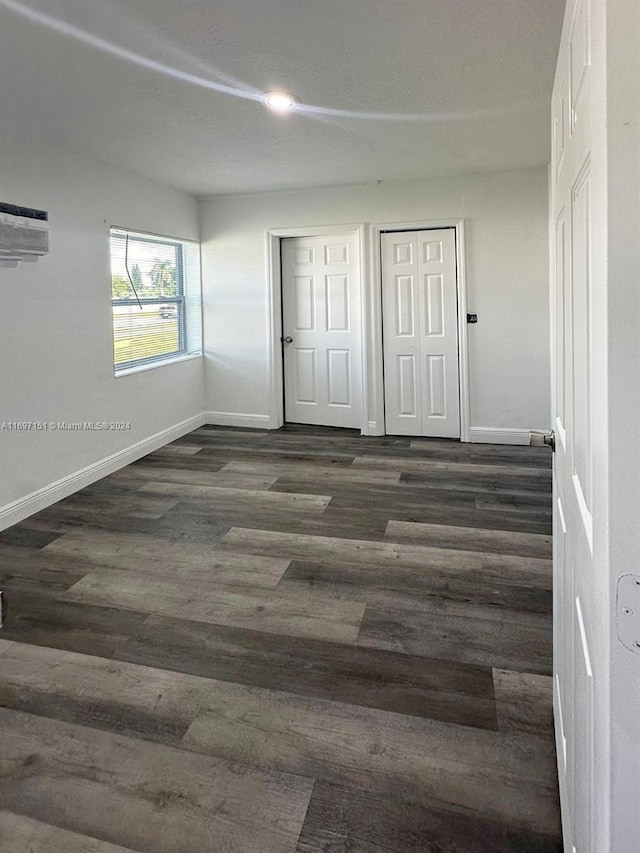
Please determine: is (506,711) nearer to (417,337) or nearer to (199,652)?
(199,652)

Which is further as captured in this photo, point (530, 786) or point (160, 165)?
point (160, 165)

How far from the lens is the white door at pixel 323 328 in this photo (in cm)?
570

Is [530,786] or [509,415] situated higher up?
[509,415]

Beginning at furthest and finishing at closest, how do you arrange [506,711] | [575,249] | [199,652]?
[199,652] → [506,711] → [575,249]

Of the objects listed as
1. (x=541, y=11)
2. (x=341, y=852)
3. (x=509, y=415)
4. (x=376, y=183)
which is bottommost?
(x=341, y=852)

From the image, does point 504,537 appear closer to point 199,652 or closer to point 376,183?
point 199,652

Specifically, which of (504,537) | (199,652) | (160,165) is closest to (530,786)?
(199,652)

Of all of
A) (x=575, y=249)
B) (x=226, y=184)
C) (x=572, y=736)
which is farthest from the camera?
(x=226, y=184)

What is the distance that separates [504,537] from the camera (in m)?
3.16

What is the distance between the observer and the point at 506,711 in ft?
6.00

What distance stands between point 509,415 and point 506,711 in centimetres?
375

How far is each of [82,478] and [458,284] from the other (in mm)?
3629

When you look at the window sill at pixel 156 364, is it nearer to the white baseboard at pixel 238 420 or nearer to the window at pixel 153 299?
the window at pixel 153 299

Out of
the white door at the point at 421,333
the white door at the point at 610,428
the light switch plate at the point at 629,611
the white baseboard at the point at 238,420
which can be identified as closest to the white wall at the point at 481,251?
the white door at the point at 421,333
